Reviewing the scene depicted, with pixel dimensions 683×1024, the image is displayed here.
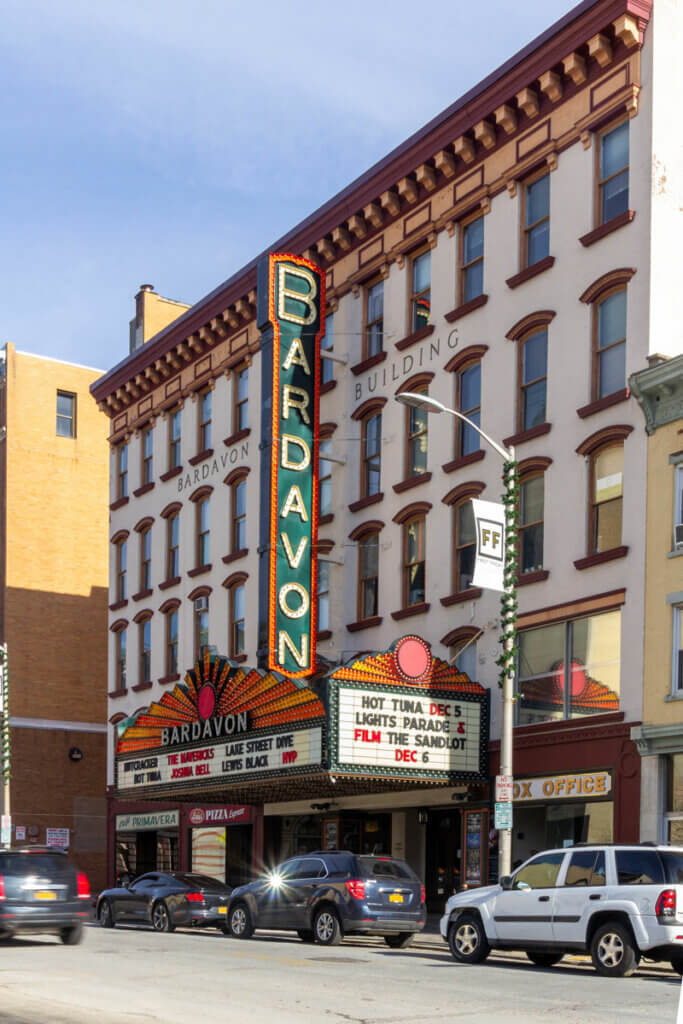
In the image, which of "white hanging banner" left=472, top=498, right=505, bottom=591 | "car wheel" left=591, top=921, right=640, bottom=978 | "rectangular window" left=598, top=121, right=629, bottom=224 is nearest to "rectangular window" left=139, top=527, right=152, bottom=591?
"rectangular window" left=598, top=121, right=629, bottom=224

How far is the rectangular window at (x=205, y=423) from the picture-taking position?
4784 cm

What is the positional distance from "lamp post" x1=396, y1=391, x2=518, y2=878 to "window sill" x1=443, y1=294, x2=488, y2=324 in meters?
8.69

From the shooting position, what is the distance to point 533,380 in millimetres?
33500

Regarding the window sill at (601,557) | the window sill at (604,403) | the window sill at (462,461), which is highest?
the window sill at (604,403)

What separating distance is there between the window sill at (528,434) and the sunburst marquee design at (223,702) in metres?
7.56

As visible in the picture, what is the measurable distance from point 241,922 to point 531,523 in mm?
11287

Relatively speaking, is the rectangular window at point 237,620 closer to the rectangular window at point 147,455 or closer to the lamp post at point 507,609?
the rectangular window at point 147,455

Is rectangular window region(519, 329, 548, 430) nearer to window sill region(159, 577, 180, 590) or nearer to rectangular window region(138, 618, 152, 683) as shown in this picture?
window sill region(159, 577, 180, 590)

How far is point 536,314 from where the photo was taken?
33219mm

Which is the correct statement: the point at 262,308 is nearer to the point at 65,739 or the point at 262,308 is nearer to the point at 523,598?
the point at 523,598

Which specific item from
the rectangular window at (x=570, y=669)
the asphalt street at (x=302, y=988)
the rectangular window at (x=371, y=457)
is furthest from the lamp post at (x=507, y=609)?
the rectangular window at (x=371, y=457)

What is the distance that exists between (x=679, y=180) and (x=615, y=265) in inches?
91.5

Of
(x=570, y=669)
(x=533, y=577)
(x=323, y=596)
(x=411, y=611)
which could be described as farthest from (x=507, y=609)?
(x=323, y=596)

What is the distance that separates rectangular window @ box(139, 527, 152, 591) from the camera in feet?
168
